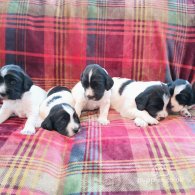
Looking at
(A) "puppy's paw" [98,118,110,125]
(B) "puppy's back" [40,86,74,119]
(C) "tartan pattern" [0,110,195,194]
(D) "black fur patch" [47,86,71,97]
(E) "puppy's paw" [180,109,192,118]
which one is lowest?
(C) "tartan pattern" [0,110,195,194]

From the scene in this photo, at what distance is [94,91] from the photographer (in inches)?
84.7

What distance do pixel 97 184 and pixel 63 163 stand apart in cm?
29

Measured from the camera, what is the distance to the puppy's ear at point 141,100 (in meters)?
2.14

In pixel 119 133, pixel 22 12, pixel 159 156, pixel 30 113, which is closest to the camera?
pixel 159 156

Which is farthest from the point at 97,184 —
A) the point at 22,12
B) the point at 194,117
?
the point at 22,12

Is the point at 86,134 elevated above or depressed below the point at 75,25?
below

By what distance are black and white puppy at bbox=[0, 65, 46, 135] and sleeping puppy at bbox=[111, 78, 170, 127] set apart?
65 centimetres

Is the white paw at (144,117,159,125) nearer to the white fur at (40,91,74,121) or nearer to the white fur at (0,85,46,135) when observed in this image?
the white fur at (40,91,74,121)

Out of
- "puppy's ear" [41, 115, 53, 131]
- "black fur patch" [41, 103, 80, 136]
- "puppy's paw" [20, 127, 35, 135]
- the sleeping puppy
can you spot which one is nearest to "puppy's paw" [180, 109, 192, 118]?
the sleeping puppy

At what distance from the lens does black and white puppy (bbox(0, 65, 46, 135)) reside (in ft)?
6.52

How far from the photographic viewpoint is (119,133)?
6.17ft

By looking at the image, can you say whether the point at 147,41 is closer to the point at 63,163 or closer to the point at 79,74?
the point at 79,74

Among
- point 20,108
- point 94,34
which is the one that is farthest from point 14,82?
point 94,34

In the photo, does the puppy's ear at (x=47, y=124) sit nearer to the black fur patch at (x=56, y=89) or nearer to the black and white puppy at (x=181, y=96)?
the black fur patch at (x=56, y=89)
